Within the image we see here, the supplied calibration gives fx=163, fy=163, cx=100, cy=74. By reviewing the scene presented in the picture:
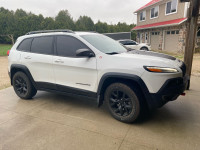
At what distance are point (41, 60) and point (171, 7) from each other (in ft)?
57.0

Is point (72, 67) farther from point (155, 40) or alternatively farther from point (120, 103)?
point (155, 40)

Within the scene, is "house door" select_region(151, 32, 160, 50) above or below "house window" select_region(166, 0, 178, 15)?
below

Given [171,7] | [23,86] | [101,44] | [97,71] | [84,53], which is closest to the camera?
[84,53]

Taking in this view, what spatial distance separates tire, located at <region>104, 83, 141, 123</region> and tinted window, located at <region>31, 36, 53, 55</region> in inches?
72.0

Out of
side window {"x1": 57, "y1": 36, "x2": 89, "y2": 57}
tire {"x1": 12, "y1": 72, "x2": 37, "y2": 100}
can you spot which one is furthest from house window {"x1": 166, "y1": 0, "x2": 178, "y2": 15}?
tire {"x1": 12, "y1": 72, "x2": 37, "y2": 100}

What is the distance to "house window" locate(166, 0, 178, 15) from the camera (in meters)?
16.7

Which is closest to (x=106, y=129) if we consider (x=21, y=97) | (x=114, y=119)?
(x=114, y=119)

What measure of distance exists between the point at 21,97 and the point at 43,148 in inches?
99.5

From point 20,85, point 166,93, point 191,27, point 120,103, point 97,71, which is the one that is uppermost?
point 191,27

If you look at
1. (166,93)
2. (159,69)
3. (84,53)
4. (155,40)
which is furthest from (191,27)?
(155,40)

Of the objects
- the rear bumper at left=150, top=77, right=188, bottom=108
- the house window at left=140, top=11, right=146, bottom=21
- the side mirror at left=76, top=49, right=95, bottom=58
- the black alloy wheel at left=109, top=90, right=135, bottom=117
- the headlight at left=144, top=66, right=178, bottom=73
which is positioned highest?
the house window at left=140, top=11, right=146, bottom=21

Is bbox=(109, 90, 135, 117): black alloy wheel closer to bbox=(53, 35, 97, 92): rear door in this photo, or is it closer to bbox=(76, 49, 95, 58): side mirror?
bbox=(53, 35, 97, 92): rear door

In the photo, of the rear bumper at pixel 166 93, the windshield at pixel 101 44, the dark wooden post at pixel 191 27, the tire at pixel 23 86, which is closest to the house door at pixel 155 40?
the dark wooden post at pixel 191 27

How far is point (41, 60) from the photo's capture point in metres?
4.03
